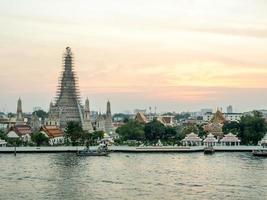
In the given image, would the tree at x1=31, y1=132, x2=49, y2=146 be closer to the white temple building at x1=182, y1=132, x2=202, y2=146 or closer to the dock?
the dock

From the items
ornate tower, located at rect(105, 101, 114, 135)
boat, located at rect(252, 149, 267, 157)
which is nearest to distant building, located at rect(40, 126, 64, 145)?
ornate tower, located at rect(105, 101, 114, 135)

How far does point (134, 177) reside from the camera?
32844mm

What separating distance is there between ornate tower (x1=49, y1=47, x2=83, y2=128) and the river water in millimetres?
A: 25410

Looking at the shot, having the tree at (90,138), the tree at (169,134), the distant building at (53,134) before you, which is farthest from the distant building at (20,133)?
the tree at (169,134)

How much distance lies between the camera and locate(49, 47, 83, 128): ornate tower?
72.1m

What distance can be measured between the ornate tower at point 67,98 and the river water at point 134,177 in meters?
25.4

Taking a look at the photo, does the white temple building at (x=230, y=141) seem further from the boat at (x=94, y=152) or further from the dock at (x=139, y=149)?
the boat at (x=94, y=152)

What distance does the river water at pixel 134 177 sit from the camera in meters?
27.0

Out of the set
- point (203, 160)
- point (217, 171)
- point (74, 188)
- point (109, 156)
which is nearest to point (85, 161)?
point (109, 156)

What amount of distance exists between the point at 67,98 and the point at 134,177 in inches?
1595

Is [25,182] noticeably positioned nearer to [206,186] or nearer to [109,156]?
[206,186]

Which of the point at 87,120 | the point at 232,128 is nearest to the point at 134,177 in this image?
the point at 232,128

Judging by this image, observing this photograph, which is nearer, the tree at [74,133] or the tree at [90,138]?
the tree at [74,133]

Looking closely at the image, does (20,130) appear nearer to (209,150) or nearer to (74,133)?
(74,133)
